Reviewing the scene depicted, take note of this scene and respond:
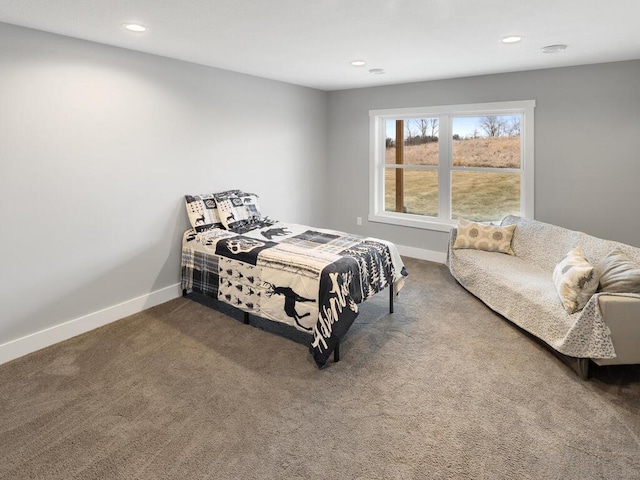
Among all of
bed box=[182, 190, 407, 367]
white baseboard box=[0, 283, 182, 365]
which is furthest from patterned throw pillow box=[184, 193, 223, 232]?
white baseboard box=[0, 283, 182, 365]

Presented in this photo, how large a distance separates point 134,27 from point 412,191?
388cm

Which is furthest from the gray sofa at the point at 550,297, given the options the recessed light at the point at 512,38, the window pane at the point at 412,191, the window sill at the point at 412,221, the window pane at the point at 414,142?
the recessed light at the point at 512,38

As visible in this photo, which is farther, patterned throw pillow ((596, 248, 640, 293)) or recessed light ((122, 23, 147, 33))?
recessed light ((122, 23, 147, 33))

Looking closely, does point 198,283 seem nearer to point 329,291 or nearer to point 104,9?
point 329,291

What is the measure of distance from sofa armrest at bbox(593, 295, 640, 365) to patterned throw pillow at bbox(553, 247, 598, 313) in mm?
302

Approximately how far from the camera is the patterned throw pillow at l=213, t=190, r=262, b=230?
4.16m

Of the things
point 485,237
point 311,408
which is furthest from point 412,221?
point 311,408

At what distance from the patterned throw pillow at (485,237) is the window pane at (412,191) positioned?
108cm

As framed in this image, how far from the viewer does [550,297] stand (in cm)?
303

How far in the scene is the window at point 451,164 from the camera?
4691mm

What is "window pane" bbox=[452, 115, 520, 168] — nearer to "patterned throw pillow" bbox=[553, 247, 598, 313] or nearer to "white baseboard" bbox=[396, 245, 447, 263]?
"white baseboard" bbox=[396, 245, 447, 263]

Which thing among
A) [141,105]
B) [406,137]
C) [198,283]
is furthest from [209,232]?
[406,137]

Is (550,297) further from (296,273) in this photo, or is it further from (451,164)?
(451,164)

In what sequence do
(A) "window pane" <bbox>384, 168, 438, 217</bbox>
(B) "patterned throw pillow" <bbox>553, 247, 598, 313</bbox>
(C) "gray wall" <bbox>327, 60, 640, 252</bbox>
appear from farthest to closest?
(A) "window pane" <bbox>384, 168, 438, 217</bbox> → (C) "gray wall" <bbox>327, 60, 640, 252</bbox> → (B) "patterned throw pillow" <bbox>553, 247, 598, 313</bbox>
